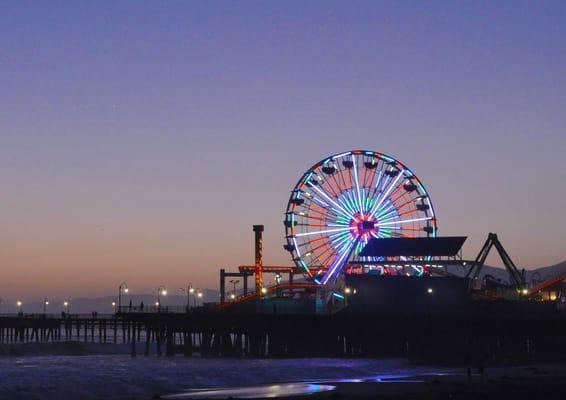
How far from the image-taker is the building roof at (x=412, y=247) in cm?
9119

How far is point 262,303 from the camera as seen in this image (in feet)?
304

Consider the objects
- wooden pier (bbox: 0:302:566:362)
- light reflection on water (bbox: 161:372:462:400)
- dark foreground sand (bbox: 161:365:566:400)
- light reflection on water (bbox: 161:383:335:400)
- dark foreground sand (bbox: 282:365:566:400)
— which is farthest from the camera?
wooden pier (bbox: 0:302:566:362)

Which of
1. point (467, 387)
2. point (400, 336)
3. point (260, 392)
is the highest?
point (400, 336)

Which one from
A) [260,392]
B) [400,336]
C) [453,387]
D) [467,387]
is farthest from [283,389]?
[400,336]

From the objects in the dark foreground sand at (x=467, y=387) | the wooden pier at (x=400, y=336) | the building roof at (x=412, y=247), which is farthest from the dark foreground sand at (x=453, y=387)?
the building roof at (x=412, y=247)

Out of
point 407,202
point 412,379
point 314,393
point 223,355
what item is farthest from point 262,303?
point 314,393

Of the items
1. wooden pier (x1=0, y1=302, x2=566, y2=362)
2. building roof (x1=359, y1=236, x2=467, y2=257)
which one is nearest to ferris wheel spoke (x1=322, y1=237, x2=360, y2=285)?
building roof (x1=359, y1=236, x2=467, y2=257)

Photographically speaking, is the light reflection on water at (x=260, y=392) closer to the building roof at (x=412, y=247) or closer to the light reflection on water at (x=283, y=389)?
the light reflection on water at (x=283, y=389)

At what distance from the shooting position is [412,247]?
92.0 metres

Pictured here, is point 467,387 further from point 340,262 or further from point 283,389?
point 340,262

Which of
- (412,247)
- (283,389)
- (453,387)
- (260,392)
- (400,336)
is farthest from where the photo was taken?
(412,247)

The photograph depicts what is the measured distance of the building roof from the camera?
91188mm

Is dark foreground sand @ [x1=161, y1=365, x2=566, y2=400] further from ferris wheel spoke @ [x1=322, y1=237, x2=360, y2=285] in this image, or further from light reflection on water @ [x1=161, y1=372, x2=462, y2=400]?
ferris wheel spoke @ [x1=322, y1=237, x2=360, y2=285]

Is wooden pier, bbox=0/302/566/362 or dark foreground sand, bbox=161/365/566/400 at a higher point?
wooden pier, bbox=0/302/566/362
